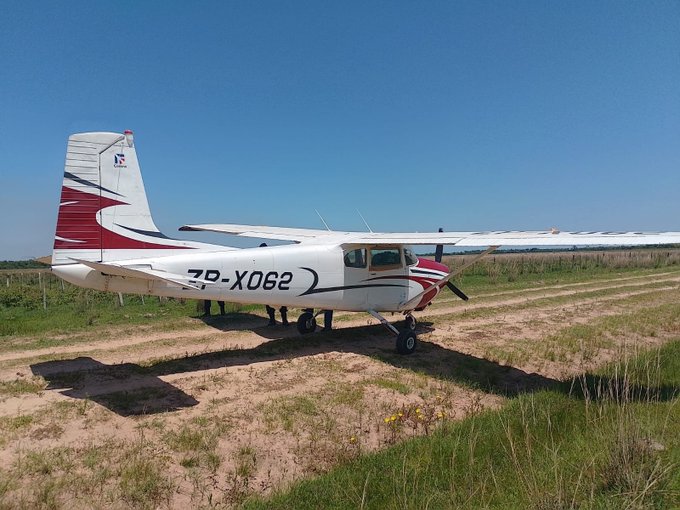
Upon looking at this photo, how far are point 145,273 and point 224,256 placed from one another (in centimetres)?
163

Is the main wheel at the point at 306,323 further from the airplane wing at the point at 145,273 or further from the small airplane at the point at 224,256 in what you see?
the airplane wing at the point at 145,273

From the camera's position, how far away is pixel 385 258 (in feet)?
34.9

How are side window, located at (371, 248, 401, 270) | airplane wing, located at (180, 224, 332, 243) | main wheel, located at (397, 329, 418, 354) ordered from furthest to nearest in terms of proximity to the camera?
airplane wing, located at (180, 224, 332, 243), side window, located at (371, 248, 401, 270), main wheel, located at (397, 329, 418, 354)

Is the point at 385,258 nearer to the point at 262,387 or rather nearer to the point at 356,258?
the point at 356,258

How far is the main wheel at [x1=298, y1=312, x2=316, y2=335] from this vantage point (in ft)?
37.5

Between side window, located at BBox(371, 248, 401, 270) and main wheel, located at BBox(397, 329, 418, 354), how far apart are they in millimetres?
1758

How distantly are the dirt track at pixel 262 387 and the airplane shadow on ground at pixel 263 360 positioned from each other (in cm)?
4

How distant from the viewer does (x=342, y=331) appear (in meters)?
11.8

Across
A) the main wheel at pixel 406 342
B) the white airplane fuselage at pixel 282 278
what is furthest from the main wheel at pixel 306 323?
the main wheel at pixel 406 342

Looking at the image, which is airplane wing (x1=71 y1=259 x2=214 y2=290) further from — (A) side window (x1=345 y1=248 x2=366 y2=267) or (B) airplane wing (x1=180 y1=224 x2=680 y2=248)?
(B) airplane wing (x1=180 y1=224 x2=680 y2=248)

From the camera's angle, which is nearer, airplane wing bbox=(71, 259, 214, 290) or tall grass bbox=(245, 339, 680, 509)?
tall grass bbox=(245, 339, 680, 509)

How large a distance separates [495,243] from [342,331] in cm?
487

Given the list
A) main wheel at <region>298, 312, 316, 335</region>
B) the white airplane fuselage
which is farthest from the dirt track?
the white airplane fuselage

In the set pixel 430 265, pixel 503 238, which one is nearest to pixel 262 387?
pixel 503 238
